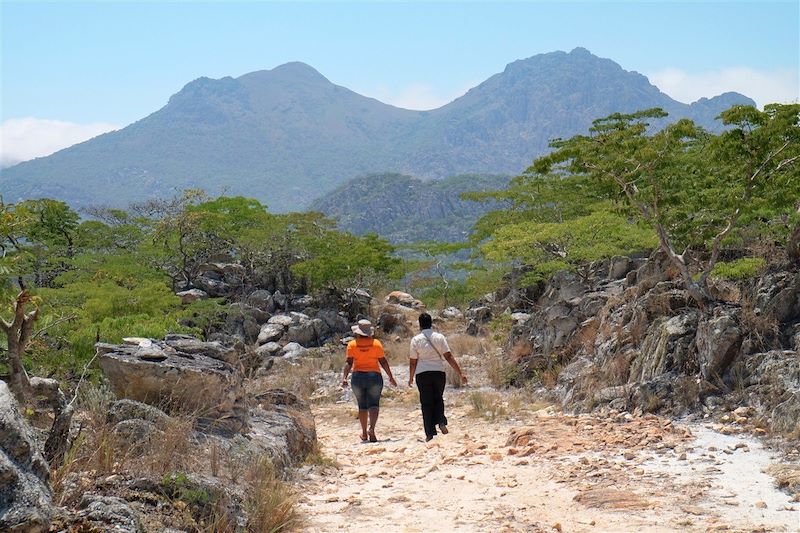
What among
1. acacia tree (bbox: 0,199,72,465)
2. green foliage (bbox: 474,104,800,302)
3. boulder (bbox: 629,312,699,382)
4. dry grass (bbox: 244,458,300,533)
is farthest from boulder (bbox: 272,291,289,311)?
dry grass (bbox: 244,458,300,533)

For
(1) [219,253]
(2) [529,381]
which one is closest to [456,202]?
(1) [219,253]

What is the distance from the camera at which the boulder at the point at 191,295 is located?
95.6ft

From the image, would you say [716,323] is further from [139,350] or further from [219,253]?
[219,253]

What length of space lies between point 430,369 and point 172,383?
3152 millimetres

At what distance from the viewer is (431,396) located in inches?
347

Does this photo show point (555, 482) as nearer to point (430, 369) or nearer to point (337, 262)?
point (430, 369)

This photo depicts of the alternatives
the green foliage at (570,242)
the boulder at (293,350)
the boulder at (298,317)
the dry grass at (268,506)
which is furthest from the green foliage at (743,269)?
the boulder at (298,317)

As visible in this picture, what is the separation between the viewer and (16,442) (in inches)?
139

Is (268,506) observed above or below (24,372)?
below

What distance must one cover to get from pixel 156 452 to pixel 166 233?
31624 millimetres

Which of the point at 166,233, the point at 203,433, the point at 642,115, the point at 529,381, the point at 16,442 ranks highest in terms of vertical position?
the point at 642,115

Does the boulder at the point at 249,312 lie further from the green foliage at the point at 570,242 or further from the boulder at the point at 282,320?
the green foliage at the point at 570,242

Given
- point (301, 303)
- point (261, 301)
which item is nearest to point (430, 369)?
point (301, 303)

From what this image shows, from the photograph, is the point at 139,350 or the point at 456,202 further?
the point at 456,202
